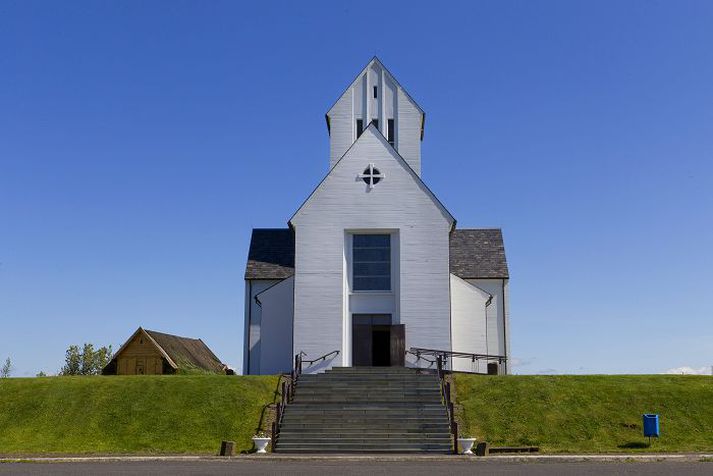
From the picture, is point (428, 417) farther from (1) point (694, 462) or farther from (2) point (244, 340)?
(2) point (244, 340)

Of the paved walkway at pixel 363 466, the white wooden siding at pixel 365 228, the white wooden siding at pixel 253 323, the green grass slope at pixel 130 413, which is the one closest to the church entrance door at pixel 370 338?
the white wooden siding at pixel 365 228

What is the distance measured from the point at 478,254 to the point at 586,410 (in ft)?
61.9

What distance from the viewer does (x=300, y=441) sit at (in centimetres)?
2545

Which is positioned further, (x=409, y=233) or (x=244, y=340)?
(x=244, y=340)

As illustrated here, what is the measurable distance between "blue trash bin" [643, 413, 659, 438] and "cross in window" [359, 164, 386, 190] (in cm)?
1658

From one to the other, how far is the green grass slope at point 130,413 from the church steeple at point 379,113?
57.8 feet

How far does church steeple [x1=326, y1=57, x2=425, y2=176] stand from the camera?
145 feet

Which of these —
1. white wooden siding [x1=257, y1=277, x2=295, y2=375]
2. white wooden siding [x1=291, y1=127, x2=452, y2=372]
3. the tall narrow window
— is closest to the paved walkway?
white wooden siding [x1=291, y1=127, x2=452, y2=372]

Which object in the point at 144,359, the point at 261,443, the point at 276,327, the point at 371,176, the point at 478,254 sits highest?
the point at 371,176

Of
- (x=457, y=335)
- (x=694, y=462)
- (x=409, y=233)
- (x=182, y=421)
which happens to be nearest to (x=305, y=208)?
(x=409, y=233)

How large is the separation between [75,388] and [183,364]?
11.7 metres

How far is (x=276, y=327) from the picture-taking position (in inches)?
1572

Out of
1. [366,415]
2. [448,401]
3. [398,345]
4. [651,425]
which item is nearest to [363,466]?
[366,415]

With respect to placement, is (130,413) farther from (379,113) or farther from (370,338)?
(379,113)
